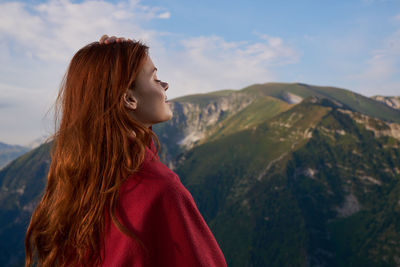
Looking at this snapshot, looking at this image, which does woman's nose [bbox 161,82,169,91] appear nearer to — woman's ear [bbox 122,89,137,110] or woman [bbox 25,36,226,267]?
woman [bbox 25,36,226,267]

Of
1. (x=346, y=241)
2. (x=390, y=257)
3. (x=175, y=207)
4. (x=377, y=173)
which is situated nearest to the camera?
(x=175, y=207)

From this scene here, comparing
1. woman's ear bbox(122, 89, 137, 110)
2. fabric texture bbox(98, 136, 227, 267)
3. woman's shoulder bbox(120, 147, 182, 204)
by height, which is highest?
woman's ear bbox(122, 89, 137, 110)

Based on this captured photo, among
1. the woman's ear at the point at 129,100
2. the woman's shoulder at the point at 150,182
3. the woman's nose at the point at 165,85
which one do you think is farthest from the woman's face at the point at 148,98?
the woman's shoulder at the point at 150,182

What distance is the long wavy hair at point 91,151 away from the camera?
280 cm

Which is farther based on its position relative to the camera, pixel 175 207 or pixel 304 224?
pixel 304 224

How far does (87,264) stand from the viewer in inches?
113

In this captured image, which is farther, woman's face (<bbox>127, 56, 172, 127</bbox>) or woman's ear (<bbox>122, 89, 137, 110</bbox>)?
woman's face (<bbox>127, 56, 172, 127</bbox>)

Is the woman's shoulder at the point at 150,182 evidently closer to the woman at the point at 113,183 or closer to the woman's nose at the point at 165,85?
the woman at the point at 113,183

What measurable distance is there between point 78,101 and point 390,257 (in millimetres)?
181376

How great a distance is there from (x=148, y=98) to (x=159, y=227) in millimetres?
1127

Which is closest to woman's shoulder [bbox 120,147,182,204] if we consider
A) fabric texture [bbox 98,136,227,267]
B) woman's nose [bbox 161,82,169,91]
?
fabric texture [bbox 98,136,227,267]

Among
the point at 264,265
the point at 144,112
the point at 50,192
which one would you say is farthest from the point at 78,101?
the point at 264,265

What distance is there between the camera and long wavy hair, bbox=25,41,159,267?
110 inches

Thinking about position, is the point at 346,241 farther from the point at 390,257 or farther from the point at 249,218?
the point at 249,218
